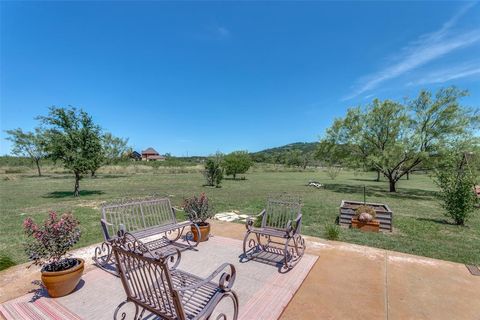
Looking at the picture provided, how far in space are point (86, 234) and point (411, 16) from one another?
1135cm

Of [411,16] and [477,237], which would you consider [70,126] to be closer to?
[411,16]

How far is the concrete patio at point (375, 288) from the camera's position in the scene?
2.63 meters

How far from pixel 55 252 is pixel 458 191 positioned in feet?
32.8

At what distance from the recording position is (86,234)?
6008mm

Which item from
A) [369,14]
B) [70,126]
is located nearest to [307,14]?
[369,14]

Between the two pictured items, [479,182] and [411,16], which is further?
[479,182]

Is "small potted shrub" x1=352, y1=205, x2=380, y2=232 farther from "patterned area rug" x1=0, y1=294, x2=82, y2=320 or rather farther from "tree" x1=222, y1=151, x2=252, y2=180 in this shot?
"tree" x1=222, y1=151, x2=252, y2=180

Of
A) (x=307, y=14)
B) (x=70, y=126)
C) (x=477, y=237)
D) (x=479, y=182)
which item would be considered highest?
(x=307, y=14)

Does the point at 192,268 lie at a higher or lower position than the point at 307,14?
lower

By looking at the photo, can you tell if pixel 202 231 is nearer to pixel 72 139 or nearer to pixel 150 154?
pixel 72 139

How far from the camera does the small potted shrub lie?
22.3ft

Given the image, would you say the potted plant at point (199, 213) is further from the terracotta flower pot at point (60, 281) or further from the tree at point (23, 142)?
the tree at point (23, 142)

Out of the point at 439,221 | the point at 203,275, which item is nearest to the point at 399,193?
the point at 439,221

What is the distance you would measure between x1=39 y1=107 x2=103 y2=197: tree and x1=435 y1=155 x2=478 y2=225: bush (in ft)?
53.4
